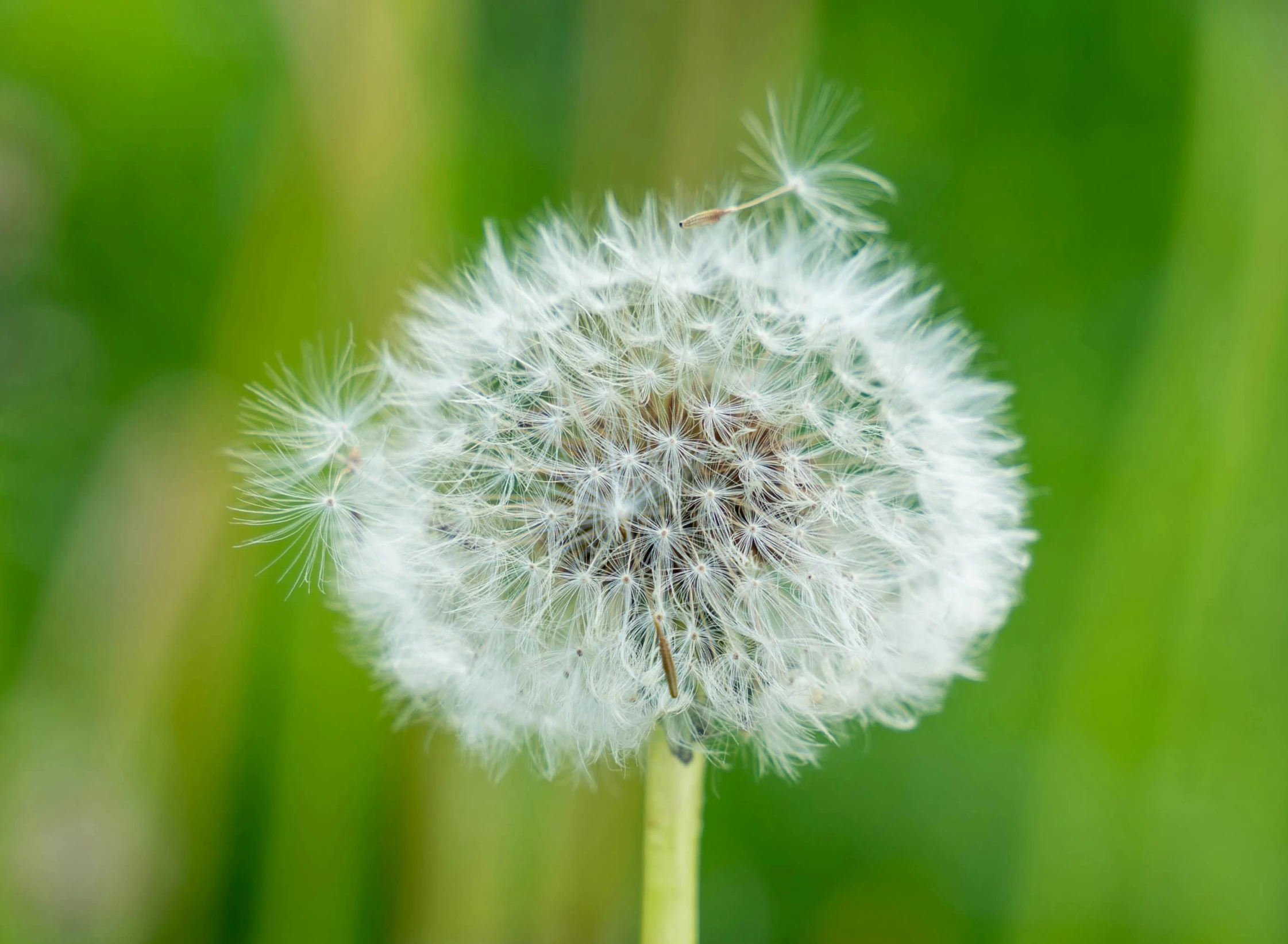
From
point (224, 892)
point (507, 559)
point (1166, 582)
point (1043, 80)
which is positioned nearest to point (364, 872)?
point (224, 892)

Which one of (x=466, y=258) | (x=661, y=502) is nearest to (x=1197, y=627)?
(x=661, y=502)

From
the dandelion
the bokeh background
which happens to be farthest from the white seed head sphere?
the bokeh background

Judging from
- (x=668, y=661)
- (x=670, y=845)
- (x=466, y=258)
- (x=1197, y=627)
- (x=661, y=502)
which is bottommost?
Answer: (x=670, y=845)

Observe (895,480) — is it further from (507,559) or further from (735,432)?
(507,559)

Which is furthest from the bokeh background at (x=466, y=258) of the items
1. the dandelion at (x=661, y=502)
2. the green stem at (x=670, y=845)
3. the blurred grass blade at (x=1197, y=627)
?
the green stem at (x=670, y=845)

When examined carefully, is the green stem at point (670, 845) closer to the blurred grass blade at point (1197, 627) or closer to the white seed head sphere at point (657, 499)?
the white seed head sphere at point (657, 499)

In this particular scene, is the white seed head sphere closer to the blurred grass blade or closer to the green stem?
the green stem

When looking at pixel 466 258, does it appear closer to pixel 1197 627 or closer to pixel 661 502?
pixel 661 502
